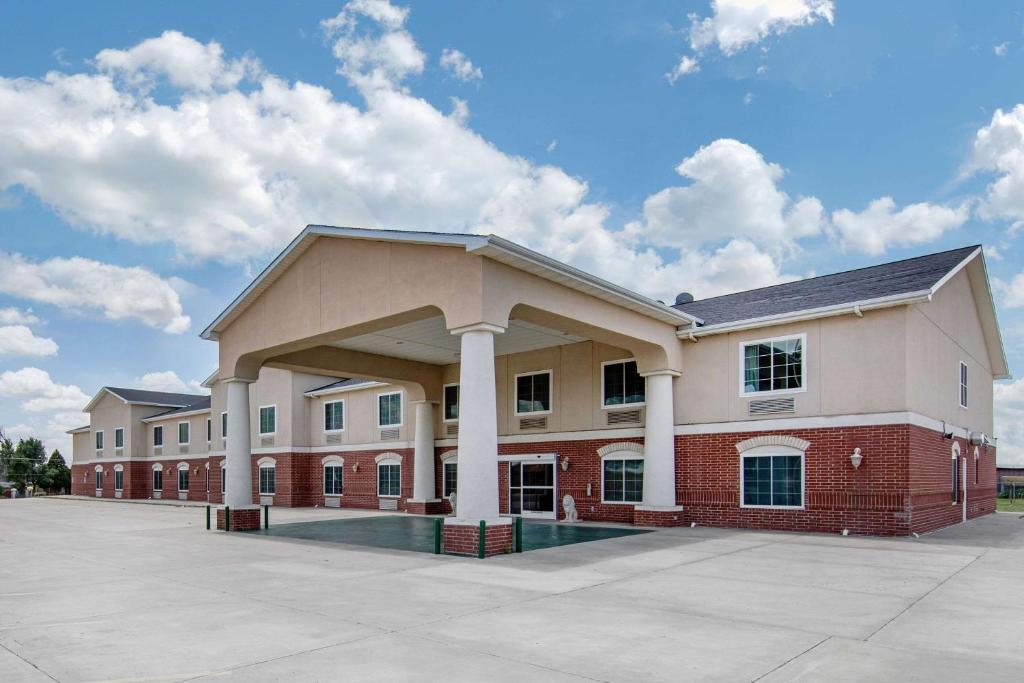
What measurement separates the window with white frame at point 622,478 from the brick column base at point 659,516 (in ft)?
3.92

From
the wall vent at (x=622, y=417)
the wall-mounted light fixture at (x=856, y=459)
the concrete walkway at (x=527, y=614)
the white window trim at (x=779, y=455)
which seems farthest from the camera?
the wall vent at (x=622, y=417)

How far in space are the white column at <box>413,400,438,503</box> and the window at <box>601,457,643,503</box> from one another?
24.4ft

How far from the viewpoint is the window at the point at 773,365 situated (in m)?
18.1

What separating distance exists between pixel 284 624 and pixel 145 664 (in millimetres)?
1766

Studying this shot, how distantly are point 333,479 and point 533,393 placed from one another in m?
13.1

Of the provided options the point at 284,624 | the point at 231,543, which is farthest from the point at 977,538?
the point at 231,543

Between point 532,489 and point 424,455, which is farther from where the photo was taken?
point 424,455

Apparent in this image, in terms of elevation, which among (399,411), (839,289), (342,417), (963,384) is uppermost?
(839,289)

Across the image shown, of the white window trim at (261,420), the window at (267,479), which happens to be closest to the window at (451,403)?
the white window trim at (261,420)

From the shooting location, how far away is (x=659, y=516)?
63.6 ft

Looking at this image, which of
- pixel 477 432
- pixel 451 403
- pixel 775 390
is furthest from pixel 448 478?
pixel 477 432

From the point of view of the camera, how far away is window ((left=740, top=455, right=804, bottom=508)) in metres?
17.9

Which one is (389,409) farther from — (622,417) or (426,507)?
(622,417)

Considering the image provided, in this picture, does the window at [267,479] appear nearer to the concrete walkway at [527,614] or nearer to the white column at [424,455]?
the white column at [424,455]
